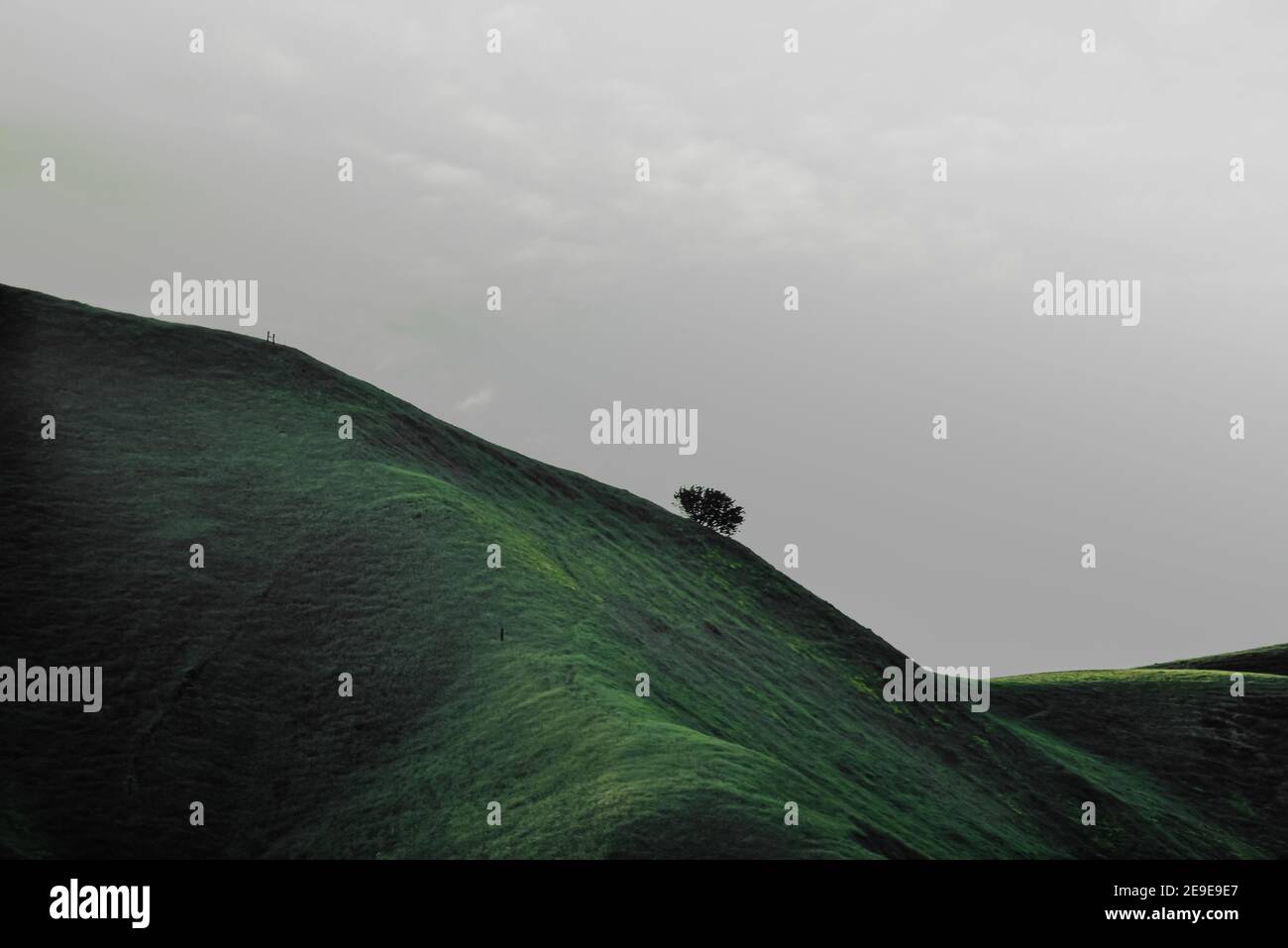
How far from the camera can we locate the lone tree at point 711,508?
104500 mm

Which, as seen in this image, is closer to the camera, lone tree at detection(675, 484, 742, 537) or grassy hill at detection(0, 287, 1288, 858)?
grassy hill at detection(0, 287, 1288, 858)

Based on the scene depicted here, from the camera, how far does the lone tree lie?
10450 cm

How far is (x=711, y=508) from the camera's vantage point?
105 m

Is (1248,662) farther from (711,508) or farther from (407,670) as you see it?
(407,670)

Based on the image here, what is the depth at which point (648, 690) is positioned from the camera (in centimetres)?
4331

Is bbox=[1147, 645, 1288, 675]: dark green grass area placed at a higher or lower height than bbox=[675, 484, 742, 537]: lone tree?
lower

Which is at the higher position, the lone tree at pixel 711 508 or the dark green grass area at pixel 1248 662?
the lone tree at pixel 711 508

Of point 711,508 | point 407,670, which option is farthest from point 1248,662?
point 407,670

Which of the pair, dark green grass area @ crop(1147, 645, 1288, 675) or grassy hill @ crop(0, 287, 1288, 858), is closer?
grassy hill @ crop(0, 287, 1288, 858)

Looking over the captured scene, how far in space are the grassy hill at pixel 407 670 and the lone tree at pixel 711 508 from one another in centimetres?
2464

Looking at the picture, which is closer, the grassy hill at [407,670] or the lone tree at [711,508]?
the grassy hill at [407,670]

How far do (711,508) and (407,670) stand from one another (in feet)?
213

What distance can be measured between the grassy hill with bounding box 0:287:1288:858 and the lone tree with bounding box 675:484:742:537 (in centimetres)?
2464
